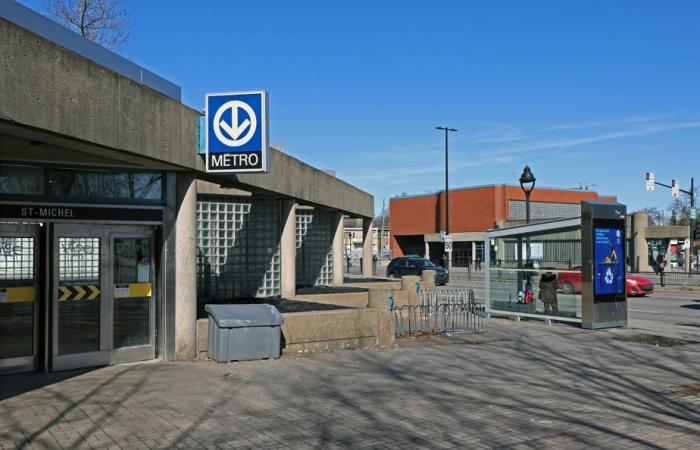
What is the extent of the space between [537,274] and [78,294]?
463 inches

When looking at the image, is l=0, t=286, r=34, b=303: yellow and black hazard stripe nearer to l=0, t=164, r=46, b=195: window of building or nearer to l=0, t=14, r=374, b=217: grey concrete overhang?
l=0, t=164, r=46, b=195: window of building

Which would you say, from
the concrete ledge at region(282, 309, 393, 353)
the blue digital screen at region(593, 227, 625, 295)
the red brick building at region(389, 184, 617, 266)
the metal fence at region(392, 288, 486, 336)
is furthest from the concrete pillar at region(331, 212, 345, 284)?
the red brick building at region(389, 184, 617, 266)

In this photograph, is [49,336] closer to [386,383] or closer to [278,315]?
[278,315]

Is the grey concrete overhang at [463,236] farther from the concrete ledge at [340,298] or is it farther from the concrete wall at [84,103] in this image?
the concrete wall at [84,103]

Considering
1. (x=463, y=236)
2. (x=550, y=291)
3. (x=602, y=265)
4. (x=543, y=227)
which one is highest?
(x=463, y=236)

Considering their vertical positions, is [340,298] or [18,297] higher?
[18,297]

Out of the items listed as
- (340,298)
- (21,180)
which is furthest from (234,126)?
(340,298)

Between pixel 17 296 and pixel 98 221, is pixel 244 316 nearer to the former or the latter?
pixel 98 221

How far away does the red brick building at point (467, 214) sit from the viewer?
6097 cm

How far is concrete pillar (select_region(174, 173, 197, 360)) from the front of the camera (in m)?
10.6

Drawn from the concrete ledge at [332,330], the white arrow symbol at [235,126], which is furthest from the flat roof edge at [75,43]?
the concrete ledge at [332,330]

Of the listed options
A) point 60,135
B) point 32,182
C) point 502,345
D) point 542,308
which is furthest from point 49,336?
point 542,308

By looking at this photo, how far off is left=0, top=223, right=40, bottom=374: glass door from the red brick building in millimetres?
50228

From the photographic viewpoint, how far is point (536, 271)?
17.7 metres
